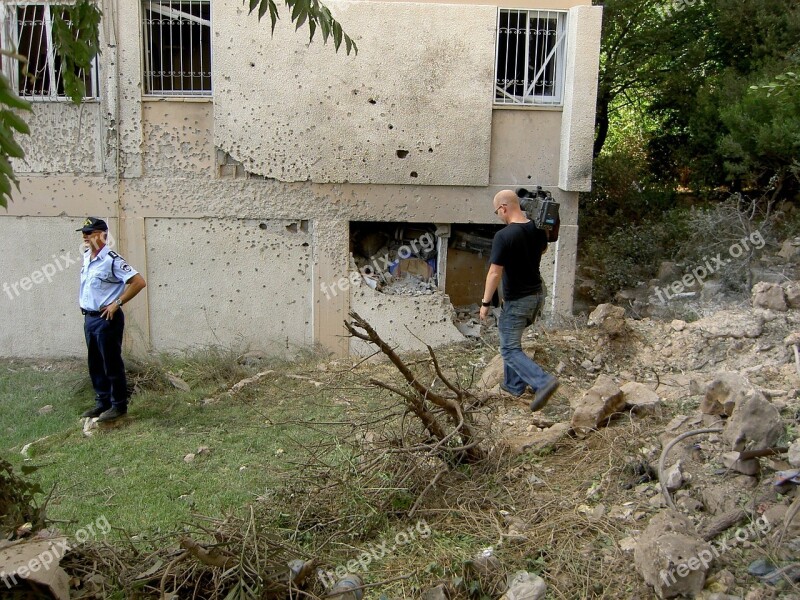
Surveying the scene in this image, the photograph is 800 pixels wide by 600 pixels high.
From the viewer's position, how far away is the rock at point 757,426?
3961 millimetres

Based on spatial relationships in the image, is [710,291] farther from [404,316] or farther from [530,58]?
[404,316]

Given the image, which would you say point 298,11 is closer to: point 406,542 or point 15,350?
point 406,542

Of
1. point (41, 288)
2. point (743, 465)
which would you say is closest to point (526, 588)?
point (743, 465)

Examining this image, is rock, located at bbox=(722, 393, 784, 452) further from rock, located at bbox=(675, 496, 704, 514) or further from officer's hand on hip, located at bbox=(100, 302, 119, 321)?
officer's hand on hip, located at bbox=(100, 302, 119, 321)

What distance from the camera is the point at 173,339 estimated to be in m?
9.01

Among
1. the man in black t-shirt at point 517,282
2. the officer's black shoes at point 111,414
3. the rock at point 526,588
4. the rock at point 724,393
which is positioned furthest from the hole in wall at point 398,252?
the rock at point 526,588

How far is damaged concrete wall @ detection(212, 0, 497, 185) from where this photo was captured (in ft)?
27.9

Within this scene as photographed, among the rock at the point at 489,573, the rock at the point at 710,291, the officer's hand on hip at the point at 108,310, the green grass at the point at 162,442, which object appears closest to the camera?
the rock at the point at 489,573

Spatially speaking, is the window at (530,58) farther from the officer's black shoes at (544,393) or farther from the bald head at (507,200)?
the officer's black shoes at (544,393)

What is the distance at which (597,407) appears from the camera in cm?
516

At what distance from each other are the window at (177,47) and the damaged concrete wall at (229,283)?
1519 millimetres

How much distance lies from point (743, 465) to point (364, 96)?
5925 mm

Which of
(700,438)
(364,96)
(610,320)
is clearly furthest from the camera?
(364,96)

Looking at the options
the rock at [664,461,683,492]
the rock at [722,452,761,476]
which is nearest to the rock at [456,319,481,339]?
the rock at [664,461,683,492]
